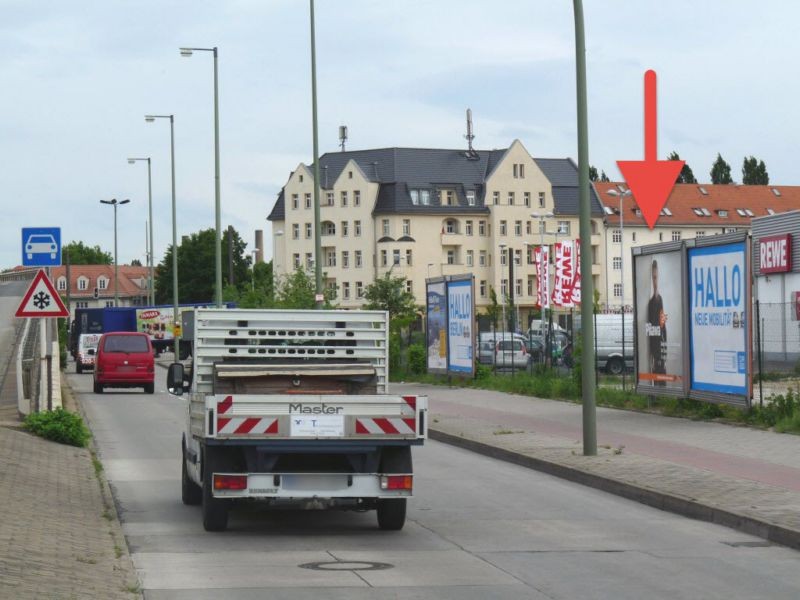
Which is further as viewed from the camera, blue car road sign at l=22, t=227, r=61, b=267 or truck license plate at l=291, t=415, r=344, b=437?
blue car road sign at l=22, t=227, r=61, b=267

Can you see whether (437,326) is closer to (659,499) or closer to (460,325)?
(460,325)

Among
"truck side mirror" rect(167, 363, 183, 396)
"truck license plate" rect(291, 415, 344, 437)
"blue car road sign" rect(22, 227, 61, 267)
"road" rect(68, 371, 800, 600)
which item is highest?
"blue car road sign" rect(22, 227, 61, 267)

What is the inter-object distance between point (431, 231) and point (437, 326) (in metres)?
84.6

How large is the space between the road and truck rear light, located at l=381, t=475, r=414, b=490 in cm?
44

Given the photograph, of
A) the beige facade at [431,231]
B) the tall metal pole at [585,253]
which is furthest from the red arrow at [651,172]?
the beige facade at [431,231]

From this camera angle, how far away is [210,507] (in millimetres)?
12039

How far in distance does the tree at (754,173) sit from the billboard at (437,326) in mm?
113114

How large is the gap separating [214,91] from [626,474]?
118 feet

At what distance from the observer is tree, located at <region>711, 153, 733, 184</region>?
14999 cm

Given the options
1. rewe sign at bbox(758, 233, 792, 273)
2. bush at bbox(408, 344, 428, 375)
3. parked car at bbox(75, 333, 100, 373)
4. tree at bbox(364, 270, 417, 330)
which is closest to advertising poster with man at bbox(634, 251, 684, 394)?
bush at bbox(408, 344, 428, 375)

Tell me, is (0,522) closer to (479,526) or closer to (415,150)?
(479,526)

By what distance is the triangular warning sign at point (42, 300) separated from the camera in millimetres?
21375

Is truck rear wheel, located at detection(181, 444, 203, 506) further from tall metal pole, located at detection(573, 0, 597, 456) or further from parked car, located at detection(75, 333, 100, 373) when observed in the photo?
parked car, located at detection(75, 333, 100, 373)

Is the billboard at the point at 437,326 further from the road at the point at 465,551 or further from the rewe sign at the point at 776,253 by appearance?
the road at the point at 465,551
